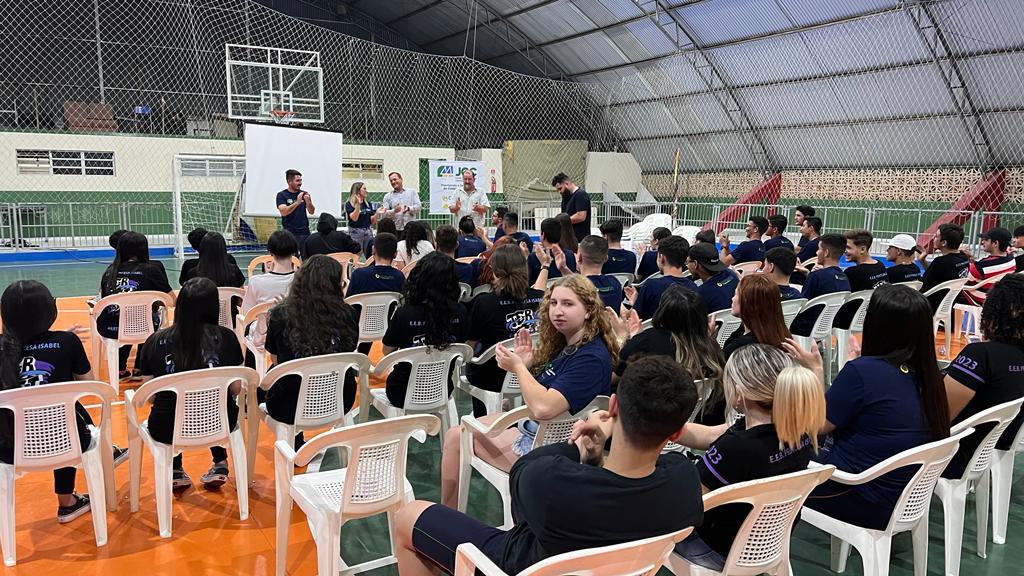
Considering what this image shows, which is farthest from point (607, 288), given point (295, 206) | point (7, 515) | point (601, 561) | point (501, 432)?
point (295, 206)

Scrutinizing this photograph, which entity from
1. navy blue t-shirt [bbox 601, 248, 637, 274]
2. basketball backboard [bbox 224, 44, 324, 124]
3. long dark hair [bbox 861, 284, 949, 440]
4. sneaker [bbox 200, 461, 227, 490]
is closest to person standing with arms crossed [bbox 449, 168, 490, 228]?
navy blue t-shirt [bbox 601, 248, 637, 274]

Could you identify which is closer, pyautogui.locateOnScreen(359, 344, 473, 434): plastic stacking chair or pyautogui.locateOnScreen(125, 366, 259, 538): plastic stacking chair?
pyautogui.locateOnScreen(125, 366, 259, 538): plastic stacking chair

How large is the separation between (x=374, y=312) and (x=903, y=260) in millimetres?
4526

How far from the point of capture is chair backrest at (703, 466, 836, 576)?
185 centimetres

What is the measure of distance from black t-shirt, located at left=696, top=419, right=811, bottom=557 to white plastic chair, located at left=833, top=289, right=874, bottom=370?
3.57 m

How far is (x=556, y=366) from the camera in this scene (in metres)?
2.73

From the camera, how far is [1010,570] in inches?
110

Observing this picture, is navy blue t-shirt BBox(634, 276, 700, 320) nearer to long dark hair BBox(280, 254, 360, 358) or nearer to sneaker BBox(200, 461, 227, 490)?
long dark hair BBox(280, 254, 360, 358)

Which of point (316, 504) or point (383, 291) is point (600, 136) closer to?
point (383, 291)

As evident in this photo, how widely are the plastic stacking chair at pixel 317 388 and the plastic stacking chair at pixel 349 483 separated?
585 millimetres

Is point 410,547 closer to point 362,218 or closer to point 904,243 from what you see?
point 904,243

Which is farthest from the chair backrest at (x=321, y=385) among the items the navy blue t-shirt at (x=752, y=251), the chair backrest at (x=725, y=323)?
the navy blue t-shirt at (x=752, y=251)

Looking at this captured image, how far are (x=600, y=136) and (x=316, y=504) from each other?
2048 cm

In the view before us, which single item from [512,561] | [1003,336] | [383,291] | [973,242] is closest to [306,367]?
[512,561]
